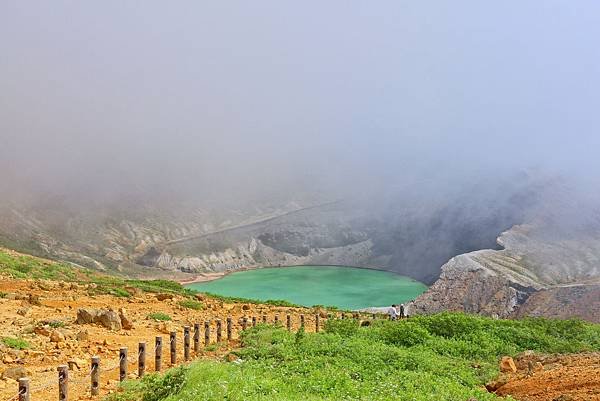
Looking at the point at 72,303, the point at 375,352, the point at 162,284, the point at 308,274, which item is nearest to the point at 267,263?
the point at 308,274

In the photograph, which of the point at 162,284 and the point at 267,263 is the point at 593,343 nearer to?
the point at 162,284

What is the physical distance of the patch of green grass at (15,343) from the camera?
13545 mm

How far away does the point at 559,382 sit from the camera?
11.3m

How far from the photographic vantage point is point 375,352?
574 inches

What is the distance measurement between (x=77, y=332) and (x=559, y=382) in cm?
1257

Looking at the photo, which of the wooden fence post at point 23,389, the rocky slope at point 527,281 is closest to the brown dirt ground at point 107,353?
the wooden fence post at point 23,389

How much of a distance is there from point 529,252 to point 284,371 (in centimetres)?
6039

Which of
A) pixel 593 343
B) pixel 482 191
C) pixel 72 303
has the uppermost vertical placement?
pixel 482 191

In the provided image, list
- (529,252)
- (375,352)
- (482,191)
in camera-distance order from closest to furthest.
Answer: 1. (375,352)
2. (529,252)
3. (482,191)

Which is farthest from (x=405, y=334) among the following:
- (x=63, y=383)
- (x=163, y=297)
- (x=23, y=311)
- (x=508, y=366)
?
(x=163, y=297)

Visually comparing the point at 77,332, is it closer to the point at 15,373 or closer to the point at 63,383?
the point at 15,373

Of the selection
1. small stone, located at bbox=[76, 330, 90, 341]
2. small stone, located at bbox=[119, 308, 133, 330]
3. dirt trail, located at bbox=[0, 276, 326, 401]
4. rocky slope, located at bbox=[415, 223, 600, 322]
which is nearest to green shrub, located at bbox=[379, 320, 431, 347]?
dirt trail, located at bbox=[0, 276, 326, 401]

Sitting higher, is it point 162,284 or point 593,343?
point 162,284

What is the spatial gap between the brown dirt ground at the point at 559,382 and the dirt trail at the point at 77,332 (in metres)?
7.51
